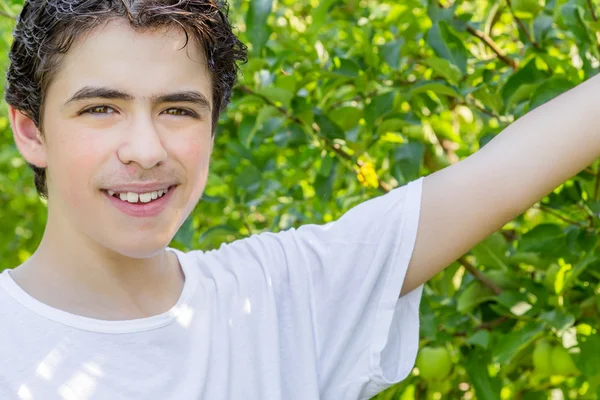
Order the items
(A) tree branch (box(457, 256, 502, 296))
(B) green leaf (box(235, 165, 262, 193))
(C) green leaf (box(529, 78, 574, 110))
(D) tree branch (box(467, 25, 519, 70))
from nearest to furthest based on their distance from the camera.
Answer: (C) green leaf (box(529, 78, 574, 110)), (A) tree branch (box(457, 256, 502, 296)), (D) tree branch (box(467, 25, 519, 70)), (B) green leaf (box(235, 165, 262, 193))

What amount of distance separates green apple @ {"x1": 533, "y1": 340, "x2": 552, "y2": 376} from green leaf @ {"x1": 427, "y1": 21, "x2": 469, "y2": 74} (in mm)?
523

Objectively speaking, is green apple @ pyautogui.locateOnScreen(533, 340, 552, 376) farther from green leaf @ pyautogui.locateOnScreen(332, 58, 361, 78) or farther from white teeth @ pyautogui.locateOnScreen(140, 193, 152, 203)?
white teeth @ pyautogui.locateOnScreen(140, 193, 152, 203)

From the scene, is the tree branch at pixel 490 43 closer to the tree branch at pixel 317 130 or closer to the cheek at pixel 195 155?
the tree branch at pixel 317 130

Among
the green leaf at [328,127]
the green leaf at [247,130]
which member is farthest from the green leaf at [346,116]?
the green leaf at [247,130]

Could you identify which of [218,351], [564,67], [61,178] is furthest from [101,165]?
[564,67]

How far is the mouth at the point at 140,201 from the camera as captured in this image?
3.67 ft

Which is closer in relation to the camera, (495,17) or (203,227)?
(495,17)

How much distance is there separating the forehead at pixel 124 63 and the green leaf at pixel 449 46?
0.61 m

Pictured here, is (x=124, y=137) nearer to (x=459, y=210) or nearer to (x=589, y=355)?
(x=459, y=210)

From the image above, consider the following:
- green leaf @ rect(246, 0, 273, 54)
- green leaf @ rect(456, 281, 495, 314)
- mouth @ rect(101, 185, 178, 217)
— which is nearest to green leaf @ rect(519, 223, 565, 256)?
green leaf @ rect(456, 281, 495, 314)

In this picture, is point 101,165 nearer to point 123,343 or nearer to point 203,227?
point 123,343

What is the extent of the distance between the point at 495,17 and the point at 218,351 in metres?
1.00

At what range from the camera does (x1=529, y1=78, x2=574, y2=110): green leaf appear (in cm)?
145

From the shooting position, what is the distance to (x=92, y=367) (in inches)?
44.4
